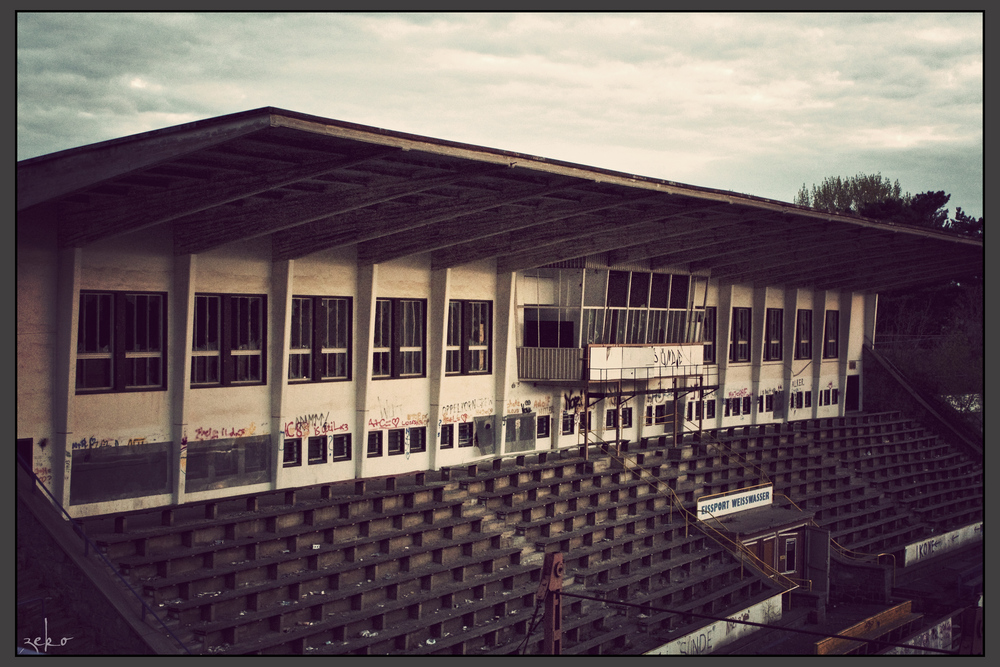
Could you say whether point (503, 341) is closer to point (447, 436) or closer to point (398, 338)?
point (447, 436)

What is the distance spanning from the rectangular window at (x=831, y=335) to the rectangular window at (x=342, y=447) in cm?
2591

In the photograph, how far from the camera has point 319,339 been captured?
20.1m

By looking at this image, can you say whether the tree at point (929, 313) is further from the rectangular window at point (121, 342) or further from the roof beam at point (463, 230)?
the rectangular window at point (121, 342)

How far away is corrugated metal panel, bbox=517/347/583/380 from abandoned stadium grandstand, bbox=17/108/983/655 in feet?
0.22

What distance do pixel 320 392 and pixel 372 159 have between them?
25.7 ft

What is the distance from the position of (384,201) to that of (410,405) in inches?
278

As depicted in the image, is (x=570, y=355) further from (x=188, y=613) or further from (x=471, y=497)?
(x=188, y=613)

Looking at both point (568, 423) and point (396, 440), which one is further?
point (568, 423)

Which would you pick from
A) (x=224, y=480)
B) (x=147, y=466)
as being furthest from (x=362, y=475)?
(x=147, y=466)

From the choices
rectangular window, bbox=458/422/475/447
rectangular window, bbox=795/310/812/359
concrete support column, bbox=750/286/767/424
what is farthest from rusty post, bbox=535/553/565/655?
rectangular window, bbox=795/310/812/359

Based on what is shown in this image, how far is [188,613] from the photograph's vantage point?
47.4 ft

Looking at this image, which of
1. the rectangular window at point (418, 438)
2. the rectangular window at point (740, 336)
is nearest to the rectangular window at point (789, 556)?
the rectangular window at point (740, 336)

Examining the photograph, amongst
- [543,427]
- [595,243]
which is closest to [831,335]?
[543,427]

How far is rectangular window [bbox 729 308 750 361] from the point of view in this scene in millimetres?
34375
